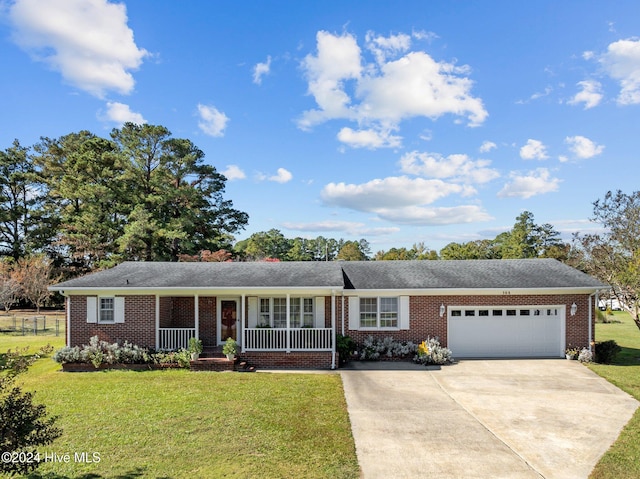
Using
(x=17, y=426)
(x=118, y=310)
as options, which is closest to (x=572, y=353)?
(x=17, y=426)

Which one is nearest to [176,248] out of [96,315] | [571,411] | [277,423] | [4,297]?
[4,297]

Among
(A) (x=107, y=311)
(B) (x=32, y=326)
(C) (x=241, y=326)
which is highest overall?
(A) (x=107, y=311)

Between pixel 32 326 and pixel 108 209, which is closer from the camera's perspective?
pixel 32 326

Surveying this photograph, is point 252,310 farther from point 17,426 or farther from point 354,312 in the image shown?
point 17,426

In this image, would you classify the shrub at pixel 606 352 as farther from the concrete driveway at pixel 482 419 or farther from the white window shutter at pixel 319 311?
the white window shutter at pixel 319 311

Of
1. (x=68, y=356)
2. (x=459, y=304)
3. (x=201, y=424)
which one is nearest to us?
(x=201, y=424)

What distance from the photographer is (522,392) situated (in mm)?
11414

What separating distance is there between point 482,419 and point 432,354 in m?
5.59

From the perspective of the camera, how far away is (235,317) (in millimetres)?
16375

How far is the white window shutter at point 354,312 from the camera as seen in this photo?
1584cm

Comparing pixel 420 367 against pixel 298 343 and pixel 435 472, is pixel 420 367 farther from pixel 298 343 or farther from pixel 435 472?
pixel 435 472

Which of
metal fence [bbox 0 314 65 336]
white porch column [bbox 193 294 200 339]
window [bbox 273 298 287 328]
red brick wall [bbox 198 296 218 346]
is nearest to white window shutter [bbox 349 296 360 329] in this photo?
window [bbox 273 298 287 328]

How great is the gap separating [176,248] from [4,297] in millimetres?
13499

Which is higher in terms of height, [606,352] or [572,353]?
[606,352]
